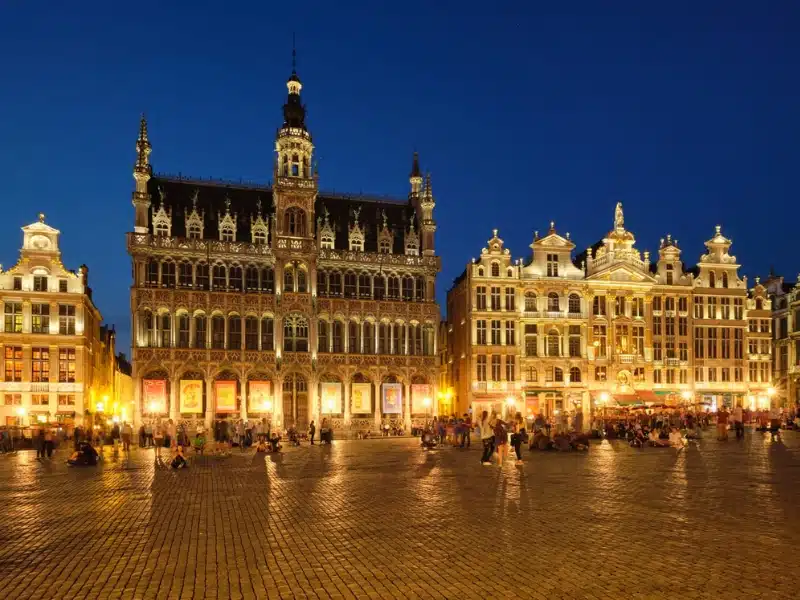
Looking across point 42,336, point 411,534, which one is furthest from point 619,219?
point 411,534

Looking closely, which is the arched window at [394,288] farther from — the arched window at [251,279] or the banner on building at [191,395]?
the banner on building at [191,395]

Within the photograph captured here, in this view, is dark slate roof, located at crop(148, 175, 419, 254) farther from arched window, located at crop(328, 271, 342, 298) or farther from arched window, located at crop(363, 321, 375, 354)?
arched window, located at crop(363, 321, 375, 354)

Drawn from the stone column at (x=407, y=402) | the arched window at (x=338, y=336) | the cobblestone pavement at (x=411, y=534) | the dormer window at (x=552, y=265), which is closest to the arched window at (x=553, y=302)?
the dormer window at (x=552, y=265)

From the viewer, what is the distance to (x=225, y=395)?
70500mm

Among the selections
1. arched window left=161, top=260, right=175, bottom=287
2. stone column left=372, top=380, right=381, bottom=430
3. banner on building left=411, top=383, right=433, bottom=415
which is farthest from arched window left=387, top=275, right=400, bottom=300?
arched window left=161, top=260, right=175, bottom=287

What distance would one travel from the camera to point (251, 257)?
240ft

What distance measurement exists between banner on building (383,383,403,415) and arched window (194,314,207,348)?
16.0 meters

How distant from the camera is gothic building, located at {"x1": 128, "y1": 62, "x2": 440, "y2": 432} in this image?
70000 millimetres

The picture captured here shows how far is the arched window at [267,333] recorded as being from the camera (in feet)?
237

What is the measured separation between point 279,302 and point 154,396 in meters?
12.8

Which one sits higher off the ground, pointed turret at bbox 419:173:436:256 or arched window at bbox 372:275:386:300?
pointed turret at bbox 419:173:436:256

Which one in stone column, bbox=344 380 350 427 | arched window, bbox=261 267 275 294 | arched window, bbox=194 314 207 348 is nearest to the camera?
arched window, bbox=194 314 207 348

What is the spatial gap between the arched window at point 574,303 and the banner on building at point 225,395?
32039 millimetres

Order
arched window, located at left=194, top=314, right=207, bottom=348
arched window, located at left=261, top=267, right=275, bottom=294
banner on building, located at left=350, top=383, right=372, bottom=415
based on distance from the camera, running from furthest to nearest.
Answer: banner on building, located at left=350, top=383, right=372, bottom=415 < arched window, located at left=261, top=267, right=275, bottom=294 < arched window, located at left=194, top=314, right=207, bottom=348
